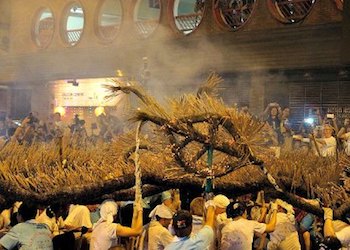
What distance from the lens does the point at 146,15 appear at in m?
17.8

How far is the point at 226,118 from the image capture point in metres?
3.65

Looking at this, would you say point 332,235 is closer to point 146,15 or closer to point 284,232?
point 284,232

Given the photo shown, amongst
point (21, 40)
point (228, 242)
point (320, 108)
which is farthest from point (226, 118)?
point (21, 40)

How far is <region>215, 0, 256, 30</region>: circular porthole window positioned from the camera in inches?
587

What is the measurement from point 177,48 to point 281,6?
9.93 feet

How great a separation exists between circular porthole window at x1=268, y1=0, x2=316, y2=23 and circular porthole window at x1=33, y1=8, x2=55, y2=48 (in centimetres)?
882

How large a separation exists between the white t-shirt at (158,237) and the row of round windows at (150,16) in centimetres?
940

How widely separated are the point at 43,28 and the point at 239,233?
17270 mm

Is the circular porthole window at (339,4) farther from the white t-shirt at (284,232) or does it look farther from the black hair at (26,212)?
the black hair at (26,212)

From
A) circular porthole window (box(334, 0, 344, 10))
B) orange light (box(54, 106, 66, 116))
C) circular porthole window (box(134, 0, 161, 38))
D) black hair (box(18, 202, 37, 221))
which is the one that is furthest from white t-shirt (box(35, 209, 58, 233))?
orange light (box(54, 106, 66, 116))

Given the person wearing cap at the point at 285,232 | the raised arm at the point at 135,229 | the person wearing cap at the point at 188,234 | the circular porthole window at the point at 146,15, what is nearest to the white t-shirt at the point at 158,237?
the raised arm at the point at 135,229

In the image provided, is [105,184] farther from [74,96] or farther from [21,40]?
[21,40]

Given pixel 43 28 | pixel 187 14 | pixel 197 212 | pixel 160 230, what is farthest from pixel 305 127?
pixel 43 28

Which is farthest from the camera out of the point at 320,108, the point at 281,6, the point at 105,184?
the point at 281,6
